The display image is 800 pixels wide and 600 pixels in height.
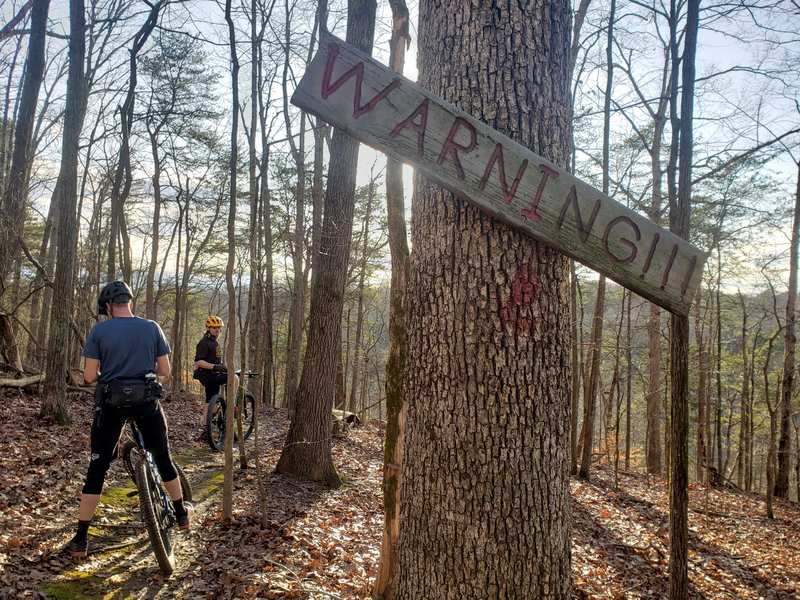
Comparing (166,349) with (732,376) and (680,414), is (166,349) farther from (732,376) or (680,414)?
(732,376)

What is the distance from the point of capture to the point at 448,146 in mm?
1468

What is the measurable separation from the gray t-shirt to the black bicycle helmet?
15cm

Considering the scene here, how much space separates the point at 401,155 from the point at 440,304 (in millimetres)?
506

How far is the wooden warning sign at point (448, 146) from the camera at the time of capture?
1.45m

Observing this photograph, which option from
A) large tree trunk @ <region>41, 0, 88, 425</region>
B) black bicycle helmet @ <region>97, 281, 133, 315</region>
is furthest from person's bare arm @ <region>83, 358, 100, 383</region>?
large tree trunk @ <region>41, 0, 88, 425</region>

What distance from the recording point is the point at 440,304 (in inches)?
62.4

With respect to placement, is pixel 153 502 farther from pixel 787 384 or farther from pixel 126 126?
pixel 787 384

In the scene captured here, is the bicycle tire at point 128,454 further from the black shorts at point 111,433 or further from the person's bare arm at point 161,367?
A: the person's bare arm at point 161,367

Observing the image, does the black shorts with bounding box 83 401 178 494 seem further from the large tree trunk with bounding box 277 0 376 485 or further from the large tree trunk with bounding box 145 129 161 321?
the large tree trunk with bounding box 145 129 161 321

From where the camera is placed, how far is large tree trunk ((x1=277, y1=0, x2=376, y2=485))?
608cm

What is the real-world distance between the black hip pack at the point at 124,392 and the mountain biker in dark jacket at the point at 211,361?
3337 millimetres

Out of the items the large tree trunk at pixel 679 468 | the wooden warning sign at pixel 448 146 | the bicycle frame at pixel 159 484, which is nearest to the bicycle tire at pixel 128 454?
the bicycle frame at pixel 159 484

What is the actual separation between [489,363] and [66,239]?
733 cm

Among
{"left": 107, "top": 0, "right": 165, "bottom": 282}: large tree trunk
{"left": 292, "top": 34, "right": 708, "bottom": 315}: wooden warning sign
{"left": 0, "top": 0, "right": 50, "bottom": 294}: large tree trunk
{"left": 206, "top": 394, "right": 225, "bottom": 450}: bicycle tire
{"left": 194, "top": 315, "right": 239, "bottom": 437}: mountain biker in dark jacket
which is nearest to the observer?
{"left": 292, "top": 34, "right": 708, "bottom": 315}: wooden warning sign
